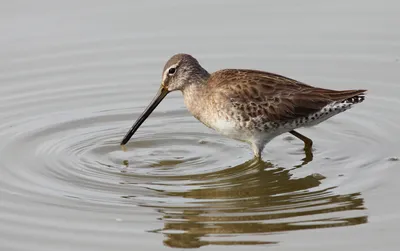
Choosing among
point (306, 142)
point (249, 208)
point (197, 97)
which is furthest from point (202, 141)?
point (249, 208)

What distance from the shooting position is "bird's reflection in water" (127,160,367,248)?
7.66 meters

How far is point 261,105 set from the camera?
9.35 m

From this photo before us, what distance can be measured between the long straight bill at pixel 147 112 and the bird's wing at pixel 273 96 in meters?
0.60

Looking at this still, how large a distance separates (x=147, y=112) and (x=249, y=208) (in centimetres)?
212

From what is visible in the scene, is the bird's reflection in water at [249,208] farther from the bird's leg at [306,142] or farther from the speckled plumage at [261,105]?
the bird's leg at [306,142]

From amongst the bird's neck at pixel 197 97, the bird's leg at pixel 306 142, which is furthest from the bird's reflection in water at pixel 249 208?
the bird's neck at pixel 197 97

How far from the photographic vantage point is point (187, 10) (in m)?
12.6

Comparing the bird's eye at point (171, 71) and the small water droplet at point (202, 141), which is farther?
the small water droplet at point (202, 141)

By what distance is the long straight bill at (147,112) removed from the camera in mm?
9875

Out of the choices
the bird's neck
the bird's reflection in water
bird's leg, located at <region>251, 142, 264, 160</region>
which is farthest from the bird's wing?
the bird's reflection in water

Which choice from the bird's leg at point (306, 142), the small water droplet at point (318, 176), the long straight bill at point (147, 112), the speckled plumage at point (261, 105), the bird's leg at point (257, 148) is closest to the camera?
the small water droplet at point (318, 176)

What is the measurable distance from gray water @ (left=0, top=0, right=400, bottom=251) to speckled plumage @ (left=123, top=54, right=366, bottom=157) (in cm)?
32

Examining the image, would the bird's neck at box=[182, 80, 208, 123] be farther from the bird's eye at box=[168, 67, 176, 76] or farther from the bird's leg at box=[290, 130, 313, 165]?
the bird's leg at box=[290, 130, 313, 165]

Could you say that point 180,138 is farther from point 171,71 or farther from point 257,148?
point 257,148
